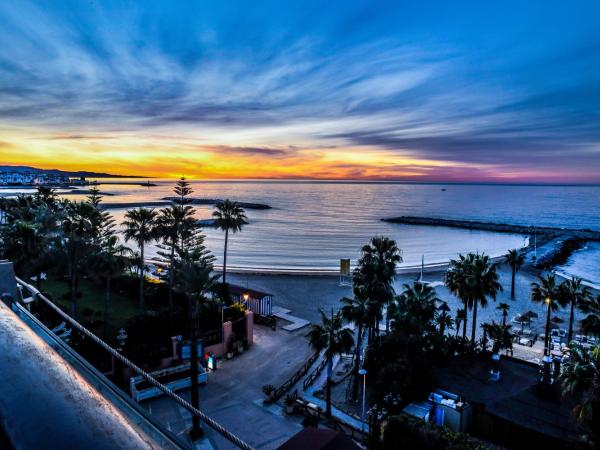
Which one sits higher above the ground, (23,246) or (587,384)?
(23,246)

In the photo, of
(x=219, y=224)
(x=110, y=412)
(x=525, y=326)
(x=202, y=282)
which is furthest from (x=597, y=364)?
(x=219, y=224)

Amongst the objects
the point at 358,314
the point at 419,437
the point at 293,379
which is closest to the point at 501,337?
the point at 358,314

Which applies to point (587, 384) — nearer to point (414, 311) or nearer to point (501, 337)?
point (414, 311)

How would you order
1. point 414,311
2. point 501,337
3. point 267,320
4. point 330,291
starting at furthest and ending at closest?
point 330,291 < point 267,320 < point 501,337 < point 414,311

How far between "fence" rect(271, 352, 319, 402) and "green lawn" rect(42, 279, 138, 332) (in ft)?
34.9

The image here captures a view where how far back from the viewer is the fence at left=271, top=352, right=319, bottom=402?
1823cm

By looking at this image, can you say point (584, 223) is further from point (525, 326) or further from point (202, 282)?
point (202, 282)

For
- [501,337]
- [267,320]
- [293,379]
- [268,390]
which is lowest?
[293,379]

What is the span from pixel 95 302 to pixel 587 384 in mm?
27800

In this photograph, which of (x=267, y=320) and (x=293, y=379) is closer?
(x=293, y=379)

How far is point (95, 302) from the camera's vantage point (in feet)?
87.7

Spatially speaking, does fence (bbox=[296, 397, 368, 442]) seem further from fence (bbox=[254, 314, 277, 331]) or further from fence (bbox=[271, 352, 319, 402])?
fence (bbox=[254, 314, 277, 331])

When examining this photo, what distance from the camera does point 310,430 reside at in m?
11.8

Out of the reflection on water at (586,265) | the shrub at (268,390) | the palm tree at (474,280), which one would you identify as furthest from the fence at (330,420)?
the reflection on water at (586,265)
